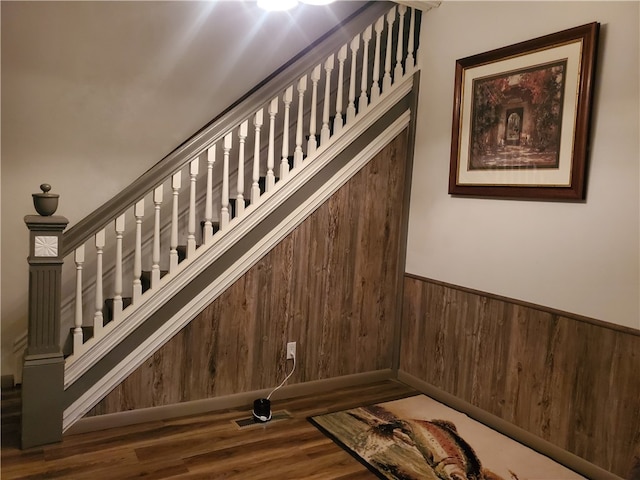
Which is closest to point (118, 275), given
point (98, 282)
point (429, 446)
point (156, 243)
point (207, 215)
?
point (98, 282)

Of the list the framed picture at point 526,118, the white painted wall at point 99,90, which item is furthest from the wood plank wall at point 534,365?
the white painted wall at point 99,90

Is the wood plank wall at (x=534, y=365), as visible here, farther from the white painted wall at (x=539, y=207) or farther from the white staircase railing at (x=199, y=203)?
the white staircase railing at (x=199, y=203)

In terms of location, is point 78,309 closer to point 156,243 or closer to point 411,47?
point 156,243

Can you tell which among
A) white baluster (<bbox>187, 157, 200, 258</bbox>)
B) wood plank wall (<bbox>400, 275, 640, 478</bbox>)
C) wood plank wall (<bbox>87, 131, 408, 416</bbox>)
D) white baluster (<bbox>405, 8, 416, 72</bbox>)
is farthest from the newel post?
white baluster (<bbox>405, 8, 416, 72</bbox>)

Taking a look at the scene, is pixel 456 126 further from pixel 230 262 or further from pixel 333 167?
pixel 230 262

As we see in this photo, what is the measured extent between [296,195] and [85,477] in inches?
72.4

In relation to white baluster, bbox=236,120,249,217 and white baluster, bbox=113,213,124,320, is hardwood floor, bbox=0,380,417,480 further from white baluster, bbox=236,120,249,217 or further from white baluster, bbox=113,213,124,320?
white baluster, bbox=236,120,249,217

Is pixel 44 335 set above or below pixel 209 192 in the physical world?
below

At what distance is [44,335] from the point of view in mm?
2527

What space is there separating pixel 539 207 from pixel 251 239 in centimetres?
163

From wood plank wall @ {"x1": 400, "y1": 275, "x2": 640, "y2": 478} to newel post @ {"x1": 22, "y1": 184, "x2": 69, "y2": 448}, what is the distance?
7.27 feet

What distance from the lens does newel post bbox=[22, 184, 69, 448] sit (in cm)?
247

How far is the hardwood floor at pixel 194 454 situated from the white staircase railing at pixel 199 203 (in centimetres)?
38

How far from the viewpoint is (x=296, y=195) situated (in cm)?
318
